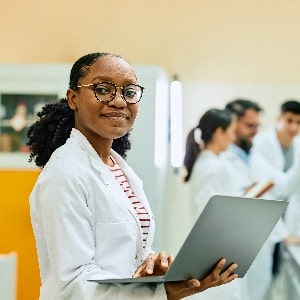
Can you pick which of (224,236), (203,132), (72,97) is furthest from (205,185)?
(224,236)

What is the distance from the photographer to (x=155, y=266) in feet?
4.32

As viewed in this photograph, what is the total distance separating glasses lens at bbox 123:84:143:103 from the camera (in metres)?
1.38

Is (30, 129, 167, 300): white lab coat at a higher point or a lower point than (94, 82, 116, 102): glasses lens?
lower

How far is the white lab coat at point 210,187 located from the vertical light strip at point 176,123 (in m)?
0.30

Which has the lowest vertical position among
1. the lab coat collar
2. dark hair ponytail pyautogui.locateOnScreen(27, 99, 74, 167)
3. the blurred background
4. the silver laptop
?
the silver laptop

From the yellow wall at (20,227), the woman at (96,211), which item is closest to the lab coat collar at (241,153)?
Answer: the yellow wall at (20,227)

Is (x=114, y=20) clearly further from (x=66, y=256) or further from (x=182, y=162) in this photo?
(x=66, y=256)

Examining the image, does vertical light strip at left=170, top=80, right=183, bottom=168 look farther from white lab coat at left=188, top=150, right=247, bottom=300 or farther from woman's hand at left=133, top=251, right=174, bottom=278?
woman's hand at left=133, top=251, right=174, bottom=278

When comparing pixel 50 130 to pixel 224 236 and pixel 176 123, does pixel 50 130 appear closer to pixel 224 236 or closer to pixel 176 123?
pixel 224 236

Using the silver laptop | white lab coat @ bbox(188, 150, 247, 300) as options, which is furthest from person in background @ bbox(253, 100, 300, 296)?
the silver laptop

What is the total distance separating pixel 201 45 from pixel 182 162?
87 cm

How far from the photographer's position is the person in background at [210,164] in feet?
11.6

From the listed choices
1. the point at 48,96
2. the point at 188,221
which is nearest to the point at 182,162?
the point at 188,221

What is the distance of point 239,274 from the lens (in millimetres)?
1380
